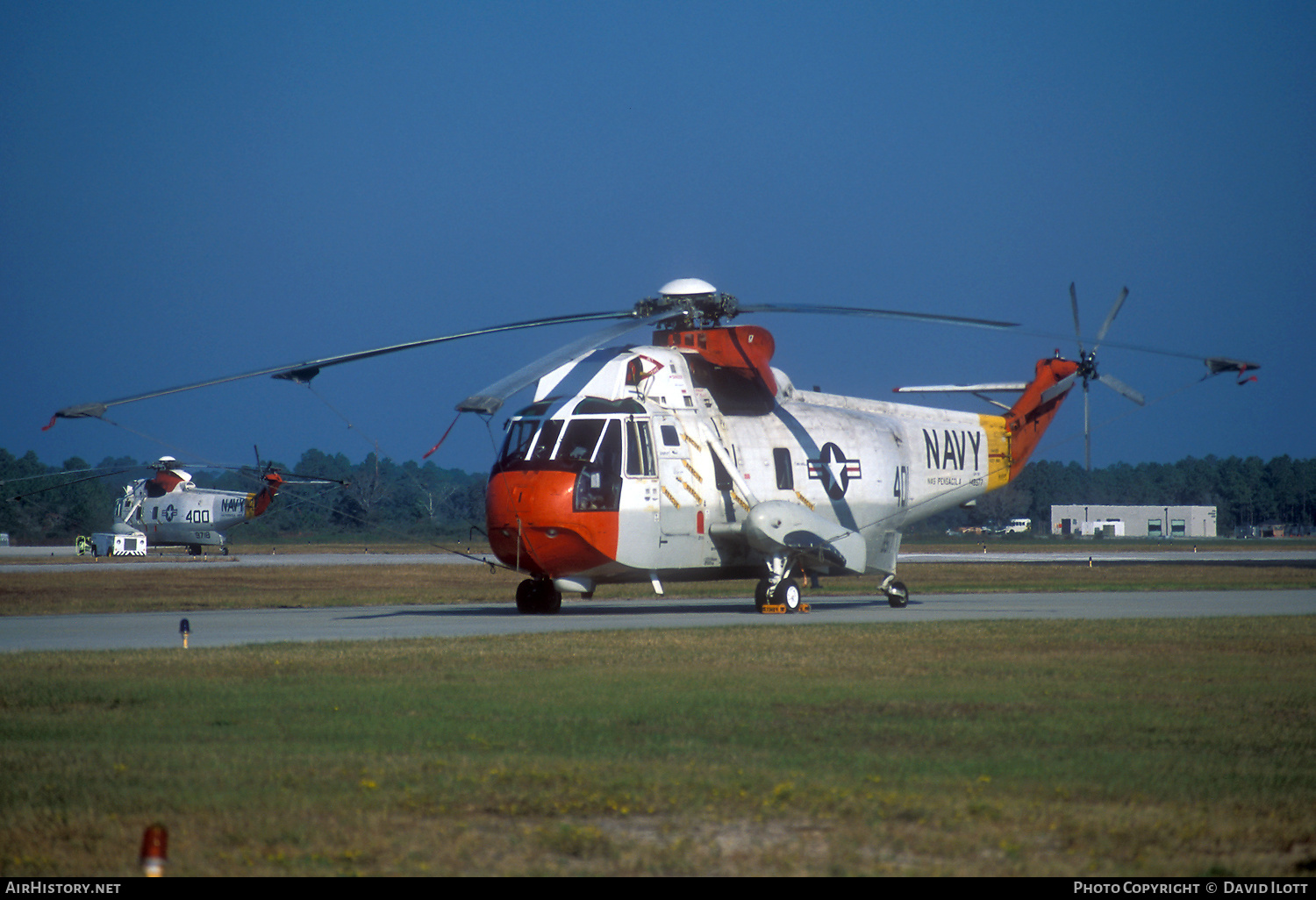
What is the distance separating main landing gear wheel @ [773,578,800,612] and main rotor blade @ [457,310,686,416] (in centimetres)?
615

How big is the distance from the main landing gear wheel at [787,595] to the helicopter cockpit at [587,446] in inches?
150

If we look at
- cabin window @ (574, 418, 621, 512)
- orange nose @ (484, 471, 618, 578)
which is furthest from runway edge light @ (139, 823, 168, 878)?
cabin window @ (574, 418, 621, 512)

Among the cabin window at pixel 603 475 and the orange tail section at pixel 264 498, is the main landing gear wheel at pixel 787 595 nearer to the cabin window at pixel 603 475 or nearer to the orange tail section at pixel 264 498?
the cabin window at pixel 603 475

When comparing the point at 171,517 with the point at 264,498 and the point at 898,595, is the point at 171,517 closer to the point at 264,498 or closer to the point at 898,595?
the point at 264,498

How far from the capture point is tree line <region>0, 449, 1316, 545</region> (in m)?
118

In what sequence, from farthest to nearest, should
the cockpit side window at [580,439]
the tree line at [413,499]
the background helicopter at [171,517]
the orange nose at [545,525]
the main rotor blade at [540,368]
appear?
1. the tree line at [413,499]
2. the background helicopter at [171,517]
3. the cockpit side window at [580,439]
4. the orange nose at [545,525]
5. the main rotor blade at [540,368]

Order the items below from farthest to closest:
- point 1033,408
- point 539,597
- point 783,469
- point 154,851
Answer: point 1033,408 → point 783,469 → point 539,597 → point 154,851

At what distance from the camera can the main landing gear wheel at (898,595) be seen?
96.6 feet

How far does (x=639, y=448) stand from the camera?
2523 centimetres

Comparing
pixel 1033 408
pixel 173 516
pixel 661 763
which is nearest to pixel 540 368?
pixel 661 763

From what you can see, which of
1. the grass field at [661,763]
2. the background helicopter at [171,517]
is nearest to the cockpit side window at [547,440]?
the grass field at [661,763]

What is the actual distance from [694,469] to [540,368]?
6554 millimetres

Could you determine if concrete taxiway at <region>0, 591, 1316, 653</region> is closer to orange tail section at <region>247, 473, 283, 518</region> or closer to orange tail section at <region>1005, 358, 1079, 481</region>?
orange tail section at <region>1005, 358, 1079, 481</region>
